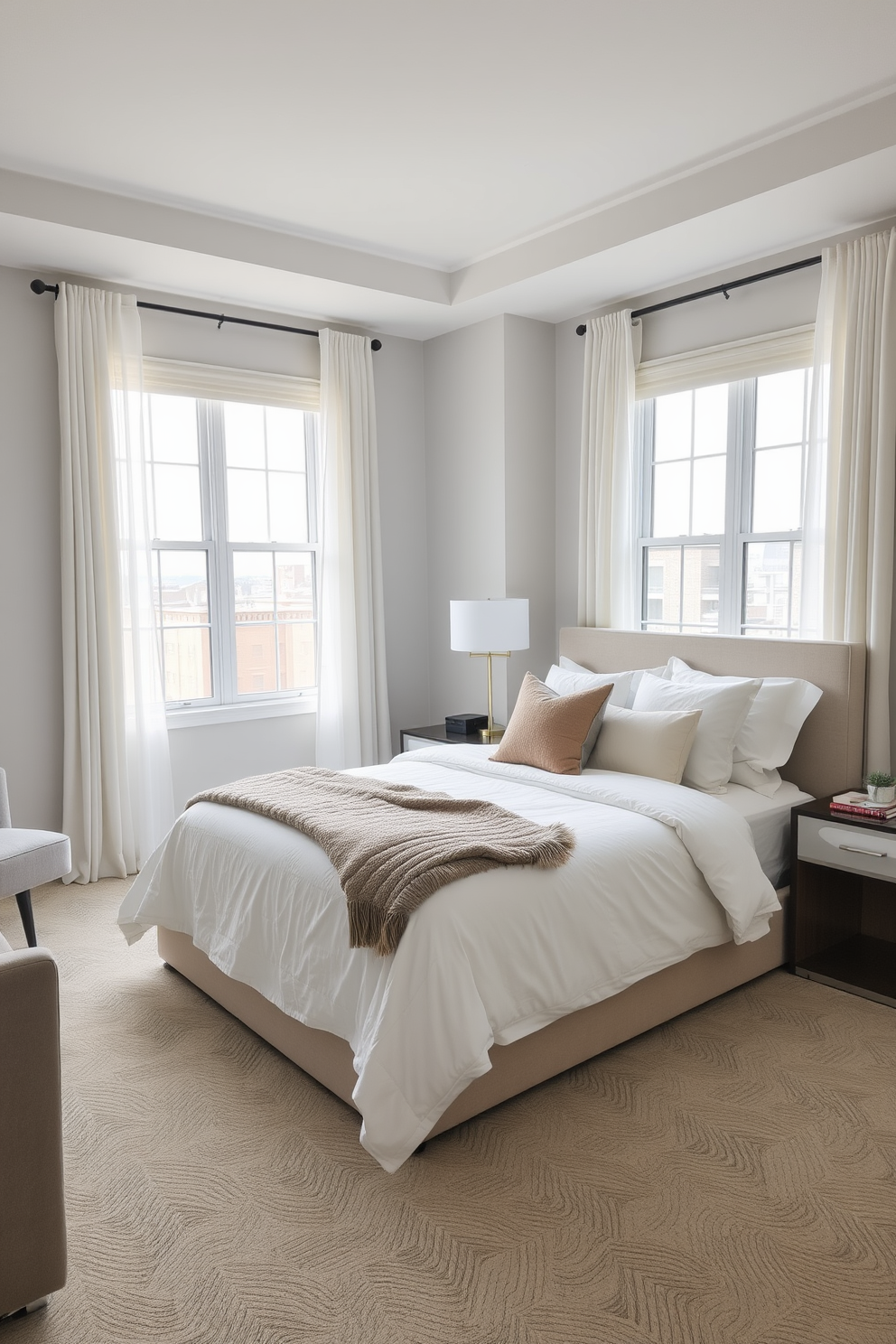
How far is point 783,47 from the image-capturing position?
270cm

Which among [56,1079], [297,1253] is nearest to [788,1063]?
[297,1253]

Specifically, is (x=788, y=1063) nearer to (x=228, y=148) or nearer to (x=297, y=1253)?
(x=297, y=1253)

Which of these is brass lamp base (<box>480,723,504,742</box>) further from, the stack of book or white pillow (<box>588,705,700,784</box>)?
the stack of book

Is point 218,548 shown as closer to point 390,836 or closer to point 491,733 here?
point 491,733

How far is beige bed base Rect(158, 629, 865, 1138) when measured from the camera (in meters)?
2.44

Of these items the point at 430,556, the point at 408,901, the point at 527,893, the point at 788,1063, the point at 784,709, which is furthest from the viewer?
the point at 430,556

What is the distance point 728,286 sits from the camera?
410 centimetres

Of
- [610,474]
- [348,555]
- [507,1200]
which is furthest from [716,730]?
[348,555]

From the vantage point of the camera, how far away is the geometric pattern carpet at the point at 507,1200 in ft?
5.83

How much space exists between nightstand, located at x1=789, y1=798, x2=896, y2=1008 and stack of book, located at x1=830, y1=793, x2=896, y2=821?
27 mm

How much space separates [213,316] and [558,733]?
281cm

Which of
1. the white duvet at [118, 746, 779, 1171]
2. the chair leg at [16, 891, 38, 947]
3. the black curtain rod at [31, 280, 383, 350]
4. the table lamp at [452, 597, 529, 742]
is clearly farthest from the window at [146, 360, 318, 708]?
the white duvet at [118, 746, 779, 1171]

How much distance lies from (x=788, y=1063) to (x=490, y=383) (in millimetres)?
3625

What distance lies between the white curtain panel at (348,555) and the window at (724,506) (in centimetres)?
149
